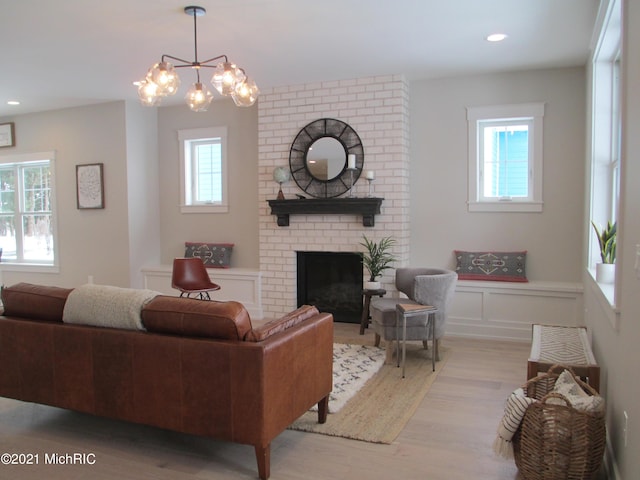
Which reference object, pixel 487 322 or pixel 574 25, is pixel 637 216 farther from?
pixel 487 322

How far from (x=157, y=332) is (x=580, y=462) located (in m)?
2.08

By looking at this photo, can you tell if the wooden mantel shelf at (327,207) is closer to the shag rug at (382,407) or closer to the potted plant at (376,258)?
the potted plant at (376,258)

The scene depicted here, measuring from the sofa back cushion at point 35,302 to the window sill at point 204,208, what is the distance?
3755 mm

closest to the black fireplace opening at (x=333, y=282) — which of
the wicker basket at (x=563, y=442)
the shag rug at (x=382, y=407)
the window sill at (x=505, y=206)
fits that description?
the window sill at (x=505, y=206)

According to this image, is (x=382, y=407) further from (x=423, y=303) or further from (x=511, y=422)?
(x=423, y=303)

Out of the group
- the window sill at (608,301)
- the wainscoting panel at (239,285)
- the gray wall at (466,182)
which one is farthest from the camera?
the wainscoting panel at (239,285)

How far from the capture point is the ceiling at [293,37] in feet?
12.3

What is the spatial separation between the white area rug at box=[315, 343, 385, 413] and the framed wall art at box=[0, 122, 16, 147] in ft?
19.1

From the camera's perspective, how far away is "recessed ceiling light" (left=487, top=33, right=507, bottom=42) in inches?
170

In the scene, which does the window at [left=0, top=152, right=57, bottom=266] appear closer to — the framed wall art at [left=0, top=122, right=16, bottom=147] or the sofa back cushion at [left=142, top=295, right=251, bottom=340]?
the framed wall art at [left=0, top=122, right=16, bottom=147]

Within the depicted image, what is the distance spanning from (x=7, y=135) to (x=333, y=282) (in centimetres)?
533

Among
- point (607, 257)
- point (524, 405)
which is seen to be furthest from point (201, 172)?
point (524, 405)

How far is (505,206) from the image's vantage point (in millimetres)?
5492

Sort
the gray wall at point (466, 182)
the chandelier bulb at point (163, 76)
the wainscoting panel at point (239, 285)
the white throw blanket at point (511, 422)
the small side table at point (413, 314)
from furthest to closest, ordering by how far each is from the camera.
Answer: the wainscoting panel at point (239, 285)
the gray wall at point (466, 182)
the small side table at point (413, 314)
the chandelier bulb at point (163, 76)
the white throw blanket at point (511, 422)
